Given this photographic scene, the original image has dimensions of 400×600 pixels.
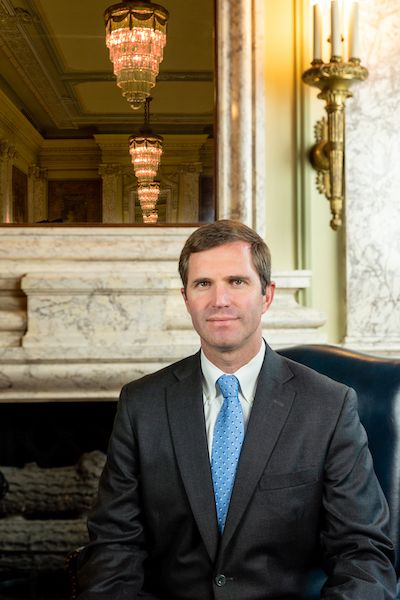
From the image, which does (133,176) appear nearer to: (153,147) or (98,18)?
(153,147)

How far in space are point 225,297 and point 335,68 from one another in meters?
1.52

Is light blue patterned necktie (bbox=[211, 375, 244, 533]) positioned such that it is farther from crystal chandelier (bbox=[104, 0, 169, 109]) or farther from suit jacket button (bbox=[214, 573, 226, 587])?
crystal chandelier (bbox=[104, 0, 169, 109])

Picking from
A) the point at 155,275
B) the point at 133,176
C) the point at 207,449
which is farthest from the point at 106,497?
the point at 133,176

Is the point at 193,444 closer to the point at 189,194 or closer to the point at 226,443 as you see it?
the point at 226,443

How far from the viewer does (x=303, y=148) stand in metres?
3.25

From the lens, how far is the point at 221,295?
180cm

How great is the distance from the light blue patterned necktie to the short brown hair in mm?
245

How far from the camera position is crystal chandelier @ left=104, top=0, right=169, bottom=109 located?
313 cm

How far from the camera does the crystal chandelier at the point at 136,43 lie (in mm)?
3127

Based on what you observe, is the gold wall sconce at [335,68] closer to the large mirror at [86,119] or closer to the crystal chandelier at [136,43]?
the large mirror at [86,119]

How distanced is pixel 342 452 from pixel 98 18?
2.11 metres

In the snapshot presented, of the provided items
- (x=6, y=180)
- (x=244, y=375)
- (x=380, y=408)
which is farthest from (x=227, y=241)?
(x=6, y=180)

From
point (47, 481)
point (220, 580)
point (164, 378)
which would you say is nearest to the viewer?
point (220, 580)

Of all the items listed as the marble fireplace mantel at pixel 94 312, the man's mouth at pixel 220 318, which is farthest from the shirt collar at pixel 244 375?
the marble fireplace mantel at pixel 94 312
